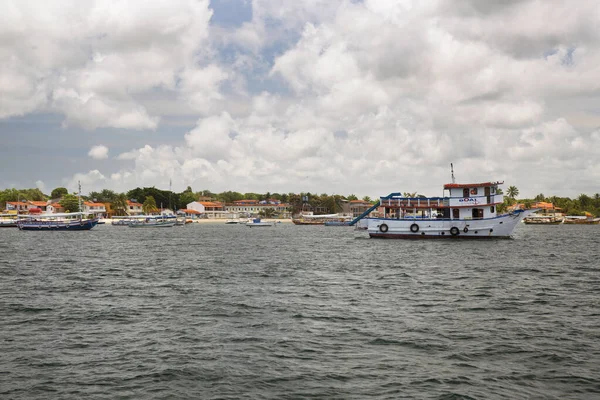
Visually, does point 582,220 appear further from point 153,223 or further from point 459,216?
point 153,223

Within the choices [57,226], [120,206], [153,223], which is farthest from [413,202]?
[120,206]

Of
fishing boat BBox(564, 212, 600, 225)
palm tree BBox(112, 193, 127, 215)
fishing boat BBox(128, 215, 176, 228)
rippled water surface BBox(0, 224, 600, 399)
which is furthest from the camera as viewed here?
palm tree BBox(112, 193, 127, 215)

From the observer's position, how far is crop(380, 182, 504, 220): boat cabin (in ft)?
218

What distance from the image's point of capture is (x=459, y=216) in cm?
6850

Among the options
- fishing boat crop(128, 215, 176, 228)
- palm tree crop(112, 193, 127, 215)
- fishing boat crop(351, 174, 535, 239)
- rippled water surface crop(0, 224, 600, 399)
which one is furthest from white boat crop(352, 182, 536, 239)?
palm tree crop(112, 193, 127, 215)

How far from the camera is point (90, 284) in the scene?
3162 centimetres

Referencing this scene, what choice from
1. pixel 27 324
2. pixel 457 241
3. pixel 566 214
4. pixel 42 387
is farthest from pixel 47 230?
pixel 566 214

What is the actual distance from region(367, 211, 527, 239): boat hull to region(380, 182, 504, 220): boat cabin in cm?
89

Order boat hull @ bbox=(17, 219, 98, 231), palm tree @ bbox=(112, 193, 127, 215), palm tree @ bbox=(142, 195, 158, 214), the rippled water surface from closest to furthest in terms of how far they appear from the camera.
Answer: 1. the rippled water surface
2. boat hull @ bbox=(17, 219, 98, 231)
3. palm tree @ bbox=(112, 193, 127, 215)
4. palm tree @ bbox=(142, 195, 158, 214)

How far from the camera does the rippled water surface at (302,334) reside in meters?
13.3

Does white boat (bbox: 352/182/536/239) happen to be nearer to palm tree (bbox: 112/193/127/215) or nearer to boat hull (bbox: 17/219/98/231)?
boat hull (bbox: 17/219/98/231)

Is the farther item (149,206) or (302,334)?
(149,206)

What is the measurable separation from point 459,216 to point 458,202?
2.10m

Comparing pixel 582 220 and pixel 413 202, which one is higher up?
pixel 413 202
